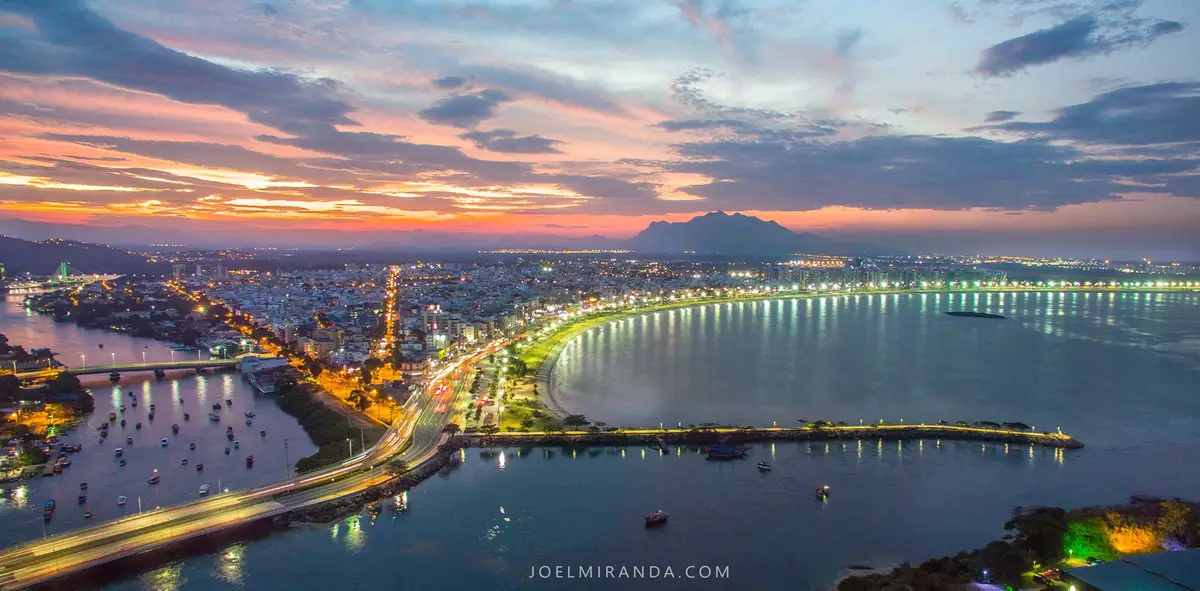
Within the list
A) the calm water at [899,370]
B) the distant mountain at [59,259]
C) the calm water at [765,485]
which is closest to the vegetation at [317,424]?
the calm water at [765,485]

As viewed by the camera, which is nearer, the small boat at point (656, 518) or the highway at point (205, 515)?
the highway at point (205, 515)

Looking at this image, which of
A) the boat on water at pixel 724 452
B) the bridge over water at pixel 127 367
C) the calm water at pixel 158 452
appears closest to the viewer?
the calm water at pixel 158 452

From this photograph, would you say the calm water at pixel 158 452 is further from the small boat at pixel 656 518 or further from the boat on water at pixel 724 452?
the boat on water at pixel 724 452

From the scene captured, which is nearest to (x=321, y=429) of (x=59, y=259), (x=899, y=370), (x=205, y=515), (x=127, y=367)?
(x=205, y=515)

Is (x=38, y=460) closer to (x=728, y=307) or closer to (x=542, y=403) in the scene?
(x=542, y=403)

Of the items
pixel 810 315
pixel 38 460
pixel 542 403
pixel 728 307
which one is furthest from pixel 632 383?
pixel 728 307

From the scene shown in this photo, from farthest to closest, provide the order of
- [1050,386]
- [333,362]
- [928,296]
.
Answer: [928,296], [333,362], [1050,386]

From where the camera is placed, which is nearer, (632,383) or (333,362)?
(632,383)

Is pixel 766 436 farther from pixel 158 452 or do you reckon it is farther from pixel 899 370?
pixel 158 452
